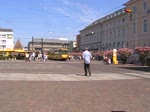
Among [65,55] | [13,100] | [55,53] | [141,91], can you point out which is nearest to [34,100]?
[13,100]

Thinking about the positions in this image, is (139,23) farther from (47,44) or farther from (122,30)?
(47,44)

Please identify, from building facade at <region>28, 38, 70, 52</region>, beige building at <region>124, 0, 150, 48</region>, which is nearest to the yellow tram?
beige building at <region>124, 0, 150, 48</region>

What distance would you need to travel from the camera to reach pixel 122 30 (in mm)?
92250

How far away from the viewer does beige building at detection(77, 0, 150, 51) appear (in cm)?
6828

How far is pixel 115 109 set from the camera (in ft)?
32.7

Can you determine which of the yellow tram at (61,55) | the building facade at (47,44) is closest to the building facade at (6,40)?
the building facade at (47,44)

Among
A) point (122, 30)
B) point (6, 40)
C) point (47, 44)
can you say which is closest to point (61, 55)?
point (122, 30)

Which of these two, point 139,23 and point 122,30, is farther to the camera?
point 122,30

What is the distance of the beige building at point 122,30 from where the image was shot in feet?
224

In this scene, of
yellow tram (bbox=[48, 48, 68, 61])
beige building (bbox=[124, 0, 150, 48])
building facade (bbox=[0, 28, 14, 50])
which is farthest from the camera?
building facade (bbox=[0, 28, 14, 50])

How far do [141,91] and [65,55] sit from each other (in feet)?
210

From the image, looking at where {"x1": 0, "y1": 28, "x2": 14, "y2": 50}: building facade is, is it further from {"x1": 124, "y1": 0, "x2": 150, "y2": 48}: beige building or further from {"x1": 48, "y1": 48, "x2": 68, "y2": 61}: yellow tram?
{"x1": 124, "y1": 0, "x2": 150, "y2": 48}: beige building

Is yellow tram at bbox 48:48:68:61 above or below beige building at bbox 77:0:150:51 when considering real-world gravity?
below

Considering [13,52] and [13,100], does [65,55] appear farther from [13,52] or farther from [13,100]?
[13,100]
